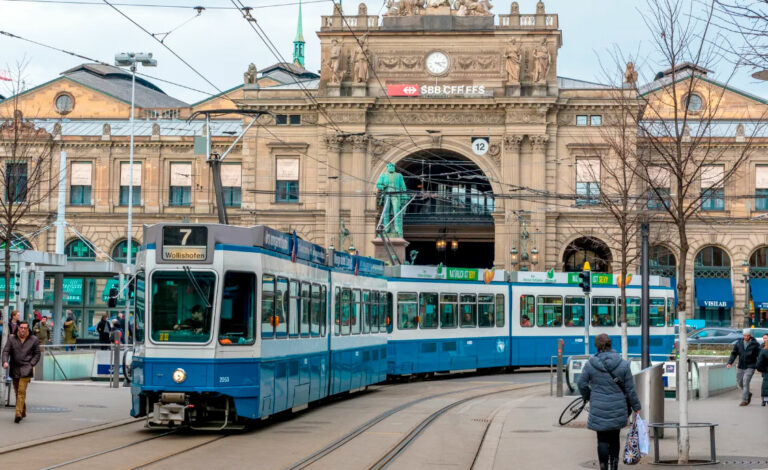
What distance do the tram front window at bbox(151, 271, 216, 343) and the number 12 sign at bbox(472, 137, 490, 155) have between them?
4612 cm

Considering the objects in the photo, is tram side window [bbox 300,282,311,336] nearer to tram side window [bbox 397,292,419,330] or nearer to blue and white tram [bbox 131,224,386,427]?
blue and white tram [bbox 131,224,386,427]

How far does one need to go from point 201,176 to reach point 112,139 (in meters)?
5.59

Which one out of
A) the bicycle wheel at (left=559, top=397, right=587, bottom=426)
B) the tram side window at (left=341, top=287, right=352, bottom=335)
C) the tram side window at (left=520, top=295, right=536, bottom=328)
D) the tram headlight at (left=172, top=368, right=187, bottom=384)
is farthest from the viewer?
the tram side window at (left=520, top=295, right=536, bottom=328)

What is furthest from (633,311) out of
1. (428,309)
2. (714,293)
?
(714,293)

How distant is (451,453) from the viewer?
1593cm

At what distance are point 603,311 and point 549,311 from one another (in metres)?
2.04

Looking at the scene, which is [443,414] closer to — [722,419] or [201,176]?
[722,419]

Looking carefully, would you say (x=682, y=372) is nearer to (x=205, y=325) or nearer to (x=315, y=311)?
(x=205, y=325)

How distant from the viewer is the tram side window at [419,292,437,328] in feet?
105

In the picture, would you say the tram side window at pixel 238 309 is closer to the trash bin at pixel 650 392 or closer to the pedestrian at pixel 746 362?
the trash bin at pixel 650 392

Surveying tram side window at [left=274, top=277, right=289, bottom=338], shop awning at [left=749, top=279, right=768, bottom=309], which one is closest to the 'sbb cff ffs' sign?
shop awning at [left=749, top=279, right=768, bottom=309]

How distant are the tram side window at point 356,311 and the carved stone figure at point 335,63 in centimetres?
3848

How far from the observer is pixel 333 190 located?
2474 inches

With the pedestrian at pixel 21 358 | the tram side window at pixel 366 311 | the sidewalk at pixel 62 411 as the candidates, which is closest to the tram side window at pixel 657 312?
the tram side window at pixel 366 311
